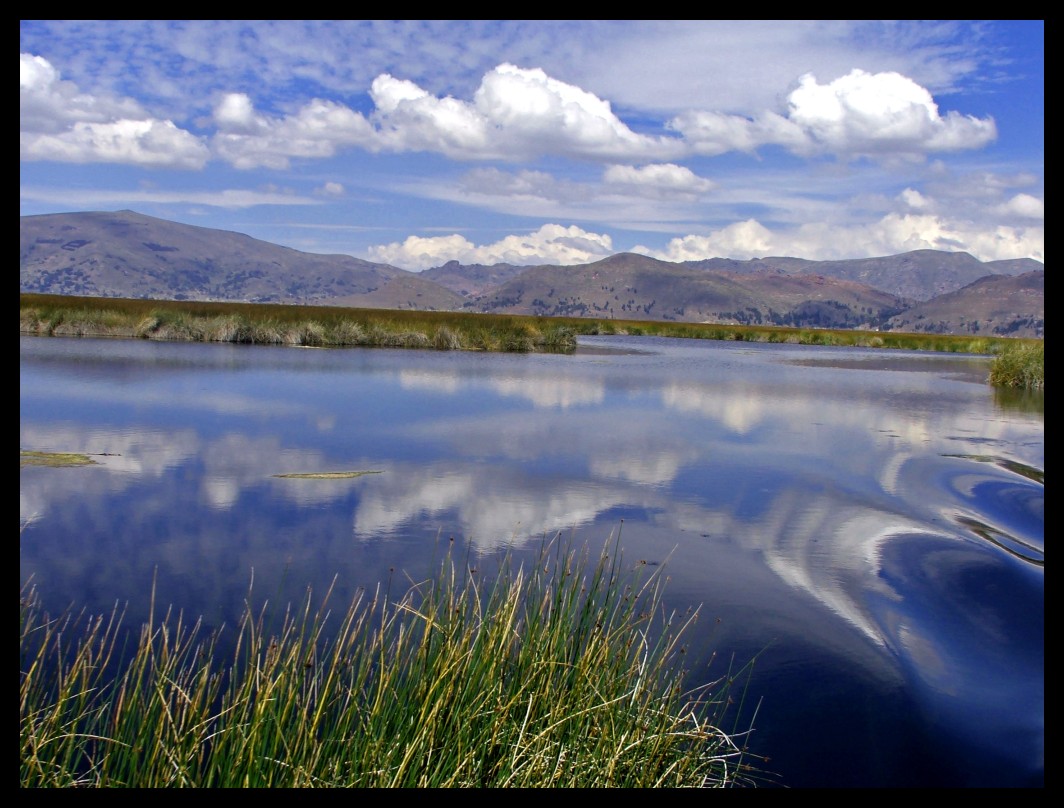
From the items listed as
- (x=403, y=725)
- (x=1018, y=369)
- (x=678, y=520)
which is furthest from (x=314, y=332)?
(x=403, y=725)

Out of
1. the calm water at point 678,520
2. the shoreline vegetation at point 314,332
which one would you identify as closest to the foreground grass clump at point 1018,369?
the shoreline vegetation at point 314,332

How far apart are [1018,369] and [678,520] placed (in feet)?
84.0

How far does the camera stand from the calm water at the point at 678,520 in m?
5.86

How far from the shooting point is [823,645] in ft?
21.4

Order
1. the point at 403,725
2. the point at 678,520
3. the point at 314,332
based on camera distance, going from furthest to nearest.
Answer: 1. the point at 314,332
2. the point at 678,520
3. the point at 403,725

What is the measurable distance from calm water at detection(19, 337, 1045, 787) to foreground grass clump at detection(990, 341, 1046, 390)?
10053 millimetres

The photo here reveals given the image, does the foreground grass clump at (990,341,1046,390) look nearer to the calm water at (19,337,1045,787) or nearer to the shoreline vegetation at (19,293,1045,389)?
the shoreline vegetation at (19,293,1045,389)

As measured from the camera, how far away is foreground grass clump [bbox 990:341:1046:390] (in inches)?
1170

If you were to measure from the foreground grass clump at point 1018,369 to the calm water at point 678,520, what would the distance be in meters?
10.1

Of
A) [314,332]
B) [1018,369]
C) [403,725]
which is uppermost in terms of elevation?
[314,332]

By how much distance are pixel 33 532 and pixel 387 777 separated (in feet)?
20.9

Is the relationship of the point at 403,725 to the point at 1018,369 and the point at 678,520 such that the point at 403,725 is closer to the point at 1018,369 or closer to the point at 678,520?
the point at 678,520

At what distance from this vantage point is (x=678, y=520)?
9.95 m
